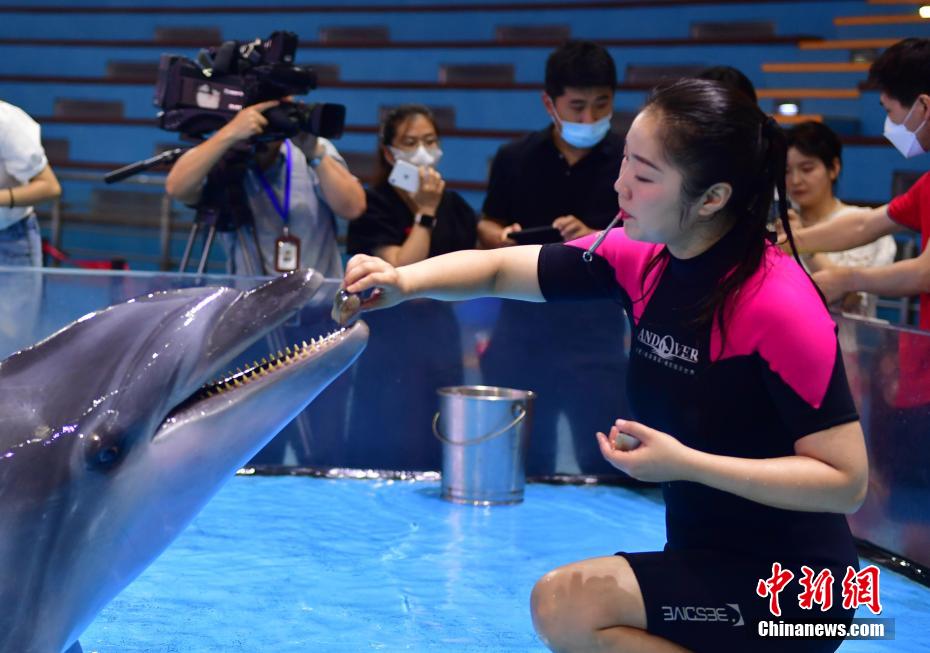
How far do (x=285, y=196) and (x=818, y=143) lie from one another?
99.5 inches

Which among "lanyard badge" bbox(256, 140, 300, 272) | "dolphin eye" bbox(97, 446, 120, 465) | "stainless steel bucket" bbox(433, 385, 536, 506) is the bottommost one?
"stainless steel bucket" bbox(433, 385, 536, 506)

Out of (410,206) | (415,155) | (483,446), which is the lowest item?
(483,446)

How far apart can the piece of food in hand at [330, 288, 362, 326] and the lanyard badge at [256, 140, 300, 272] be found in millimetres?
2781

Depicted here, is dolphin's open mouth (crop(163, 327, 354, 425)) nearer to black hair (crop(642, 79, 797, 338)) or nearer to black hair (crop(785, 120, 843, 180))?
black hair (crop(642, 79, 797, 338))

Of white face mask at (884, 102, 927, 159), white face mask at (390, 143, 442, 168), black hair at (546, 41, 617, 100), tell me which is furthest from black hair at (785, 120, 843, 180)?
white face mask at (390, 143, 442, 168)

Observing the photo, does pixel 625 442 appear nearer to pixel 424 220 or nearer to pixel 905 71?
pixel 905 71

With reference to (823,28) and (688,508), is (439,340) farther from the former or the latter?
(823,28)

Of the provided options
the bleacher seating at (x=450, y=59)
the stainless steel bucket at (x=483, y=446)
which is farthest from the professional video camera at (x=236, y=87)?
the bleacher seating at (x=450, y=59)

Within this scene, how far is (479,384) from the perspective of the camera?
200 inches

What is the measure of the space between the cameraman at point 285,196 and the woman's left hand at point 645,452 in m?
3.32

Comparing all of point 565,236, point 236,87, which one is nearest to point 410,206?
point 565,236

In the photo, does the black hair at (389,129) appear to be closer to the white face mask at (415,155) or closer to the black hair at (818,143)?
the white face mask at (415,155)

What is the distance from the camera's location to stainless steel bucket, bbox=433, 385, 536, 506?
15.6 ft

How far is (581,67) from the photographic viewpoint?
5184mm
